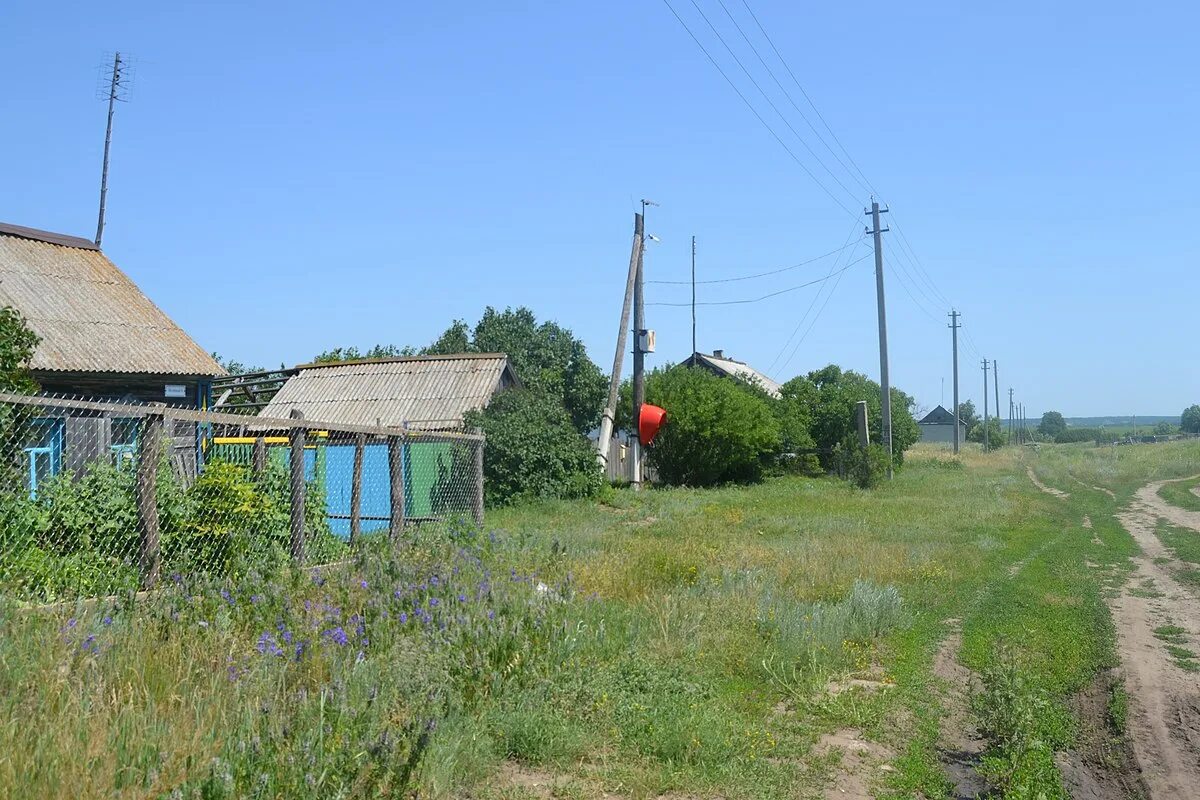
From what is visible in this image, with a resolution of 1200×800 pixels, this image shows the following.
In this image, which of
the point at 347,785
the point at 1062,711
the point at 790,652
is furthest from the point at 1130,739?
the point at 347,785

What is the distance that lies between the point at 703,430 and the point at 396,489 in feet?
62.6

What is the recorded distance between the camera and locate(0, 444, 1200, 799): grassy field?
13.1 feet

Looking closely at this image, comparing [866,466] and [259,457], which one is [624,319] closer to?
[866,466]

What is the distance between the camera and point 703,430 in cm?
2822

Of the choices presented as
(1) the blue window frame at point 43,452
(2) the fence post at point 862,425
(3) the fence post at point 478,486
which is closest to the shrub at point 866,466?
(2) the fence post at point 862,425

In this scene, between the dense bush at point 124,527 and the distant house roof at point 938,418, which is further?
the distant house roof at point 938,418

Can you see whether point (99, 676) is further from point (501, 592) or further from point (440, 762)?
point (501, 592)

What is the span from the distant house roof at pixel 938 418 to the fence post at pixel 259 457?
359 ft

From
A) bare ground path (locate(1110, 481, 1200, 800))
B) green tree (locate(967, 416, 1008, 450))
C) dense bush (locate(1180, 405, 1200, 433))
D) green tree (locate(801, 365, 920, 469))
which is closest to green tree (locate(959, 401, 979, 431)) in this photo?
green tree (locate(967, 416, 1008, 450))

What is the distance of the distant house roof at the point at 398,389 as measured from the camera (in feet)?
79.5

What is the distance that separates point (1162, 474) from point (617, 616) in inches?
1522

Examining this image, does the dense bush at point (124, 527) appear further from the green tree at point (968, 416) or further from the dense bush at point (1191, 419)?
the dense bush at point (1191, 419)

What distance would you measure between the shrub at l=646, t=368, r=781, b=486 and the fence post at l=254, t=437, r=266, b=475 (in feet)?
68.4

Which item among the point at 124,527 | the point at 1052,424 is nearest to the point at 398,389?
the point at 124,527
